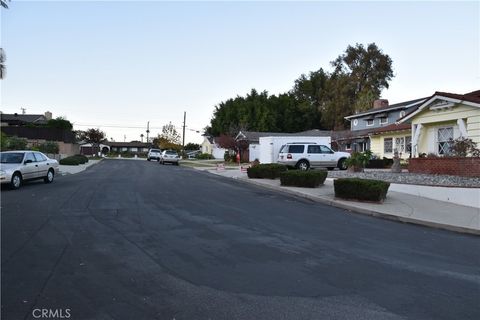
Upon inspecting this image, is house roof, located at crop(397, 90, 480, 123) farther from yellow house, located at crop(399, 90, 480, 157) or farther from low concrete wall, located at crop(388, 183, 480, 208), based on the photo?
low concrete wall, located at crop(388, 183, 480, 208)

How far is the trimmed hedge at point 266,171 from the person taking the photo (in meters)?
23.3

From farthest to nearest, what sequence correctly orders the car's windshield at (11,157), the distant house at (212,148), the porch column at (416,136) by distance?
the distant house at (212,148)
the porch column at (416,136)
the car's windshield at (11,157)

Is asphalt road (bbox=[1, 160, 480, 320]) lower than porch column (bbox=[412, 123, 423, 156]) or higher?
lower

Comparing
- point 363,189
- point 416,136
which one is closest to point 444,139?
point 416,136

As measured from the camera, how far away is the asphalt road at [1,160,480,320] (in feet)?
16.1

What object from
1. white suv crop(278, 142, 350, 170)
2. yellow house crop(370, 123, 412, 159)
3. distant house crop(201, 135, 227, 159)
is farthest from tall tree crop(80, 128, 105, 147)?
white suv crop(278, 142, 350, 170)

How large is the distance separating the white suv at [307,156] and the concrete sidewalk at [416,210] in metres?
10.1

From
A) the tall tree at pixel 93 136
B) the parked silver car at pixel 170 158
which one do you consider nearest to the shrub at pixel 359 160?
the parked silver car at pixel 170 158

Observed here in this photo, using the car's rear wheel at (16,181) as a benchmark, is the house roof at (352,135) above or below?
above

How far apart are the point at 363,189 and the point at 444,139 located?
356 inches

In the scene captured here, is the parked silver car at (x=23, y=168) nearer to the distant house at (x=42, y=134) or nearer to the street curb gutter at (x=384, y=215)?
the street curb gutter at (x=384, y=215)

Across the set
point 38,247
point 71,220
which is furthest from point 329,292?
point 71,220

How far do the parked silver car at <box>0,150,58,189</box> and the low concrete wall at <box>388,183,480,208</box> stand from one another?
14726 mm

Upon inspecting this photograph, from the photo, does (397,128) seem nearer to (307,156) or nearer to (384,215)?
(307,156)
